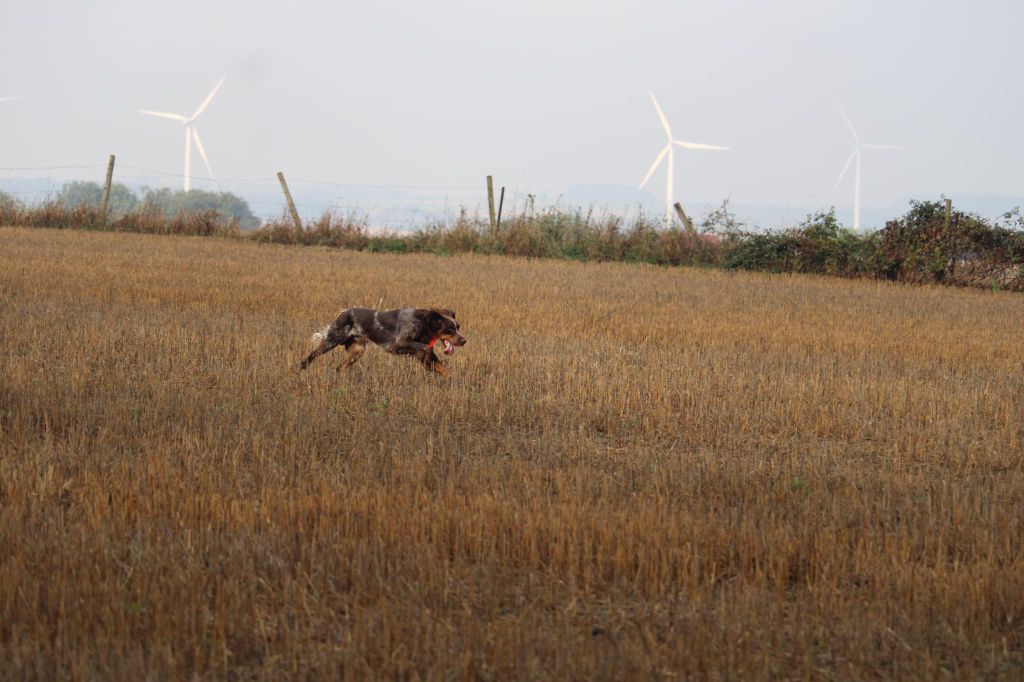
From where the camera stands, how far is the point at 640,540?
17.4 feet

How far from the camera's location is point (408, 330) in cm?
930

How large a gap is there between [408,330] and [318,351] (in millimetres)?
1252

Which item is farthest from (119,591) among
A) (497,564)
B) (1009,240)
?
(1009,240)

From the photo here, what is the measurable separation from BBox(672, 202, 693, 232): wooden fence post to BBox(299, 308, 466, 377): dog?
19533mm

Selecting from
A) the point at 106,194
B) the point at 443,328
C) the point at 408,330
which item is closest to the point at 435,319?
the point at 443,328

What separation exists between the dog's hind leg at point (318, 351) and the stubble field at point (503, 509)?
0.14 m

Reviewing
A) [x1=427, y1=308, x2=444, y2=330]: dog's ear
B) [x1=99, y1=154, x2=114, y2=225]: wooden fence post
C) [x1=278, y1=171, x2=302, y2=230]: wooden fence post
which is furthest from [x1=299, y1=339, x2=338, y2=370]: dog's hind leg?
[x1=99, y1=154, x2=114, y2=225]: wooden fence post

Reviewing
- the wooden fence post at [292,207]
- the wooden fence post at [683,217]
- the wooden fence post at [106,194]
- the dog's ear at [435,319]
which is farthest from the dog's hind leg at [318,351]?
the wooden fence post at [106,194]

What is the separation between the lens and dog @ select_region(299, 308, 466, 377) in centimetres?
927

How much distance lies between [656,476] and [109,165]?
29989 mm

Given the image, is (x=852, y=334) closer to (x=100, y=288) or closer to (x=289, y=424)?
(x=289, y=424)

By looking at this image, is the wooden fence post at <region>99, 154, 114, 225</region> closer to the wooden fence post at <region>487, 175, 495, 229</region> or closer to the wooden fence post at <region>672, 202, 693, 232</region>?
the wooden fence post at <region>487, 175, 495, 229</region>

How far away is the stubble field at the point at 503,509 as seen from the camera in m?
4.14

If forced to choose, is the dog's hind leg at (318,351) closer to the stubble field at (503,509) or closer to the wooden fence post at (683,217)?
the stubble field at (503,509)
